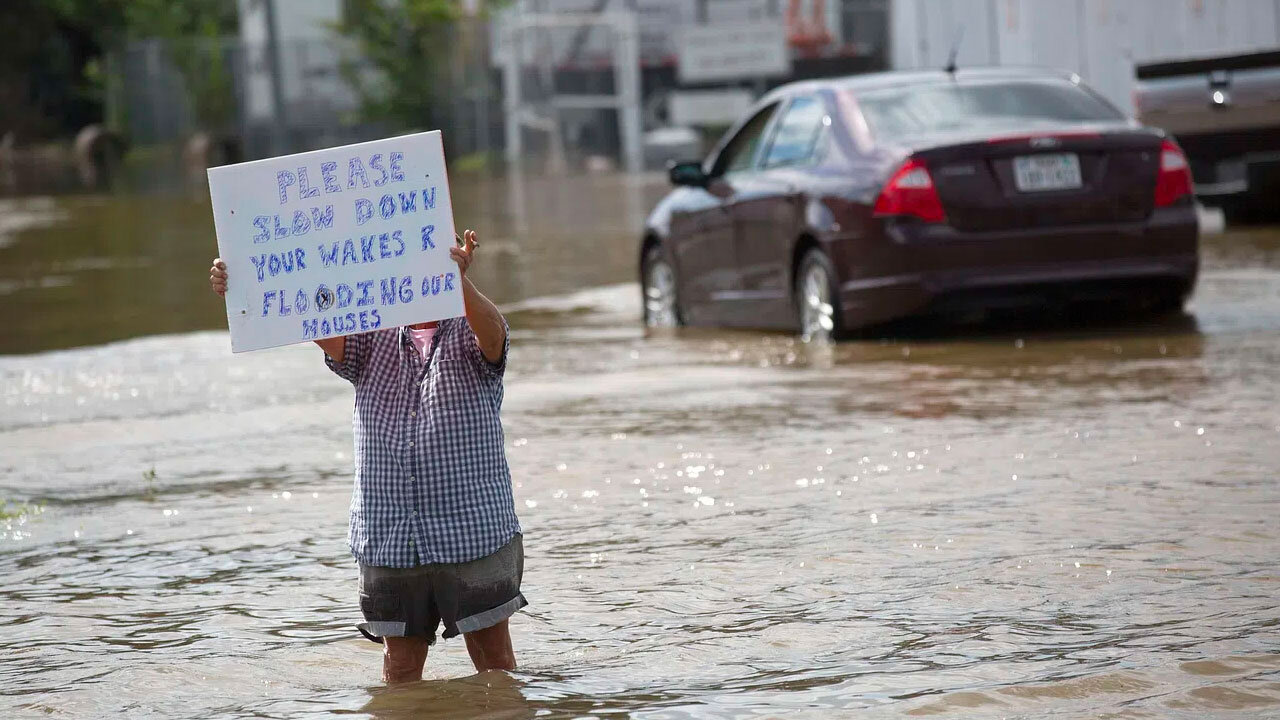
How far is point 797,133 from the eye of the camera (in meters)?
11.5


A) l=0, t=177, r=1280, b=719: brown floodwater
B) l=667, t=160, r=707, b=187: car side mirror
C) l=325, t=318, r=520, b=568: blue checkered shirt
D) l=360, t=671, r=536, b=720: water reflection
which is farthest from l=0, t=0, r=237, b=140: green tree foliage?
l=360, t=671, r=536, b=720: water reflection

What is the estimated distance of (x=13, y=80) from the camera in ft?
185

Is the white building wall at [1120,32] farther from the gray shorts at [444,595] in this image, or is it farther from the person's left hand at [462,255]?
the gray shorts at [444,595]

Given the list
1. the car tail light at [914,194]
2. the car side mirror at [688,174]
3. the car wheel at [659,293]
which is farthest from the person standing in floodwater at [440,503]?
the car wheel at [659,293]

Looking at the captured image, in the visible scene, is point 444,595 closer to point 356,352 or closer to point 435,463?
point 435,463

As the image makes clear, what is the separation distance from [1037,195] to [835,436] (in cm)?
289

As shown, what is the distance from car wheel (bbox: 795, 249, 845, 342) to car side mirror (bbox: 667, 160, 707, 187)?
1112 millimetres

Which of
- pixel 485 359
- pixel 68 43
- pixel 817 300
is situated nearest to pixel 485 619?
pixel 485 359

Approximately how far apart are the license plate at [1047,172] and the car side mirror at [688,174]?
7.26ft

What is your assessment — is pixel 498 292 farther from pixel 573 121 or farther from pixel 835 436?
pixel 573 121

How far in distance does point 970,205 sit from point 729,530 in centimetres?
427

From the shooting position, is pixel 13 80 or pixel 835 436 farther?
pixel 13 80

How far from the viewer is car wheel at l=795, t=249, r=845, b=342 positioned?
10680 mm

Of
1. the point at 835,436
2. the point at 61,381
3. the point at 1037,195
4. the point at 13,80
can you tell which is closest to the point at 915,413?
the point at 835,436
